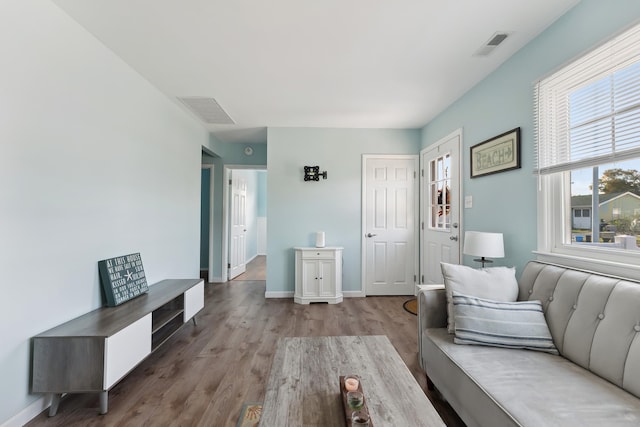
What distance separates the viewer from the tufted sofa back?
1.19 m

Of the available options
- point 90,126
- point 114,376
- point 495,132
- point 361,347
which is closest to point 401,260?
point 495,132

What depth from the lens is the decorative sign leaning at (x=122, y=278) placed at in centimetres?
213

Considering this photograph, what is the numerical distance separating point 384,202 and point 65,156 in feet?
11.4

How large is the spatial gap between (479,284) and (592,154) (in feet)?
3.28

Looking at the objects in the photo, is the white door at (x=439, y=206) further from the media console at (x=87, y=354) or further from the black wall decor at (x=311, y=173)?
the media console at (x=87, y=354)

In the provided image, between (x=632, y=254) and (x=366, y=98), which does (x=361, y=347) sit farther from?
(x=366, y=98)

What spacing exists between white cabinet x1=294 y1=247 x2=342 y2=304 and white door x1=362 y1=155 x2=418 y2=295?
567 mm

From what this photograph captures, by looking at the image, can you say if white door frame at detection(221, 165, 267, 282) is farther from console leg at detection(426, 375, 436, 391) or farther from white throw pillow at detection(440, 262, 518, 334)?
console leg at detection(426, 375, 436, 391)

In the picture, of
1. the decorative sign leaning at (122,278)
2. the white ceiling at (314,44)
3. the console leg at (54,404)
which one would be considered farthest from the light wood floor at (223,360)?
the white ceiling at (314,44)

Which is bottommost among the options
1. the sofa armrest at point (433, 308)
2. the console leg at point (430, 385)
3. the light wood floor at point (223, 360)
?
the light wood floor at point (223, 360)

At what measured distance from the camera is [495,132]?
246 cm

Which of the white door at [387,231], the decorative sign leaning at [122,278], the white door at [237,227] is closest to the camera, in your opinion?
the decorative sign leaning at [122,278]

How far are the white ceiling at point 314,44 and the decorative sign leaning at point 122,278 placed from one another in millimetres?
1674

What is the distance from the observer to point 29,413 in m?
1.60
